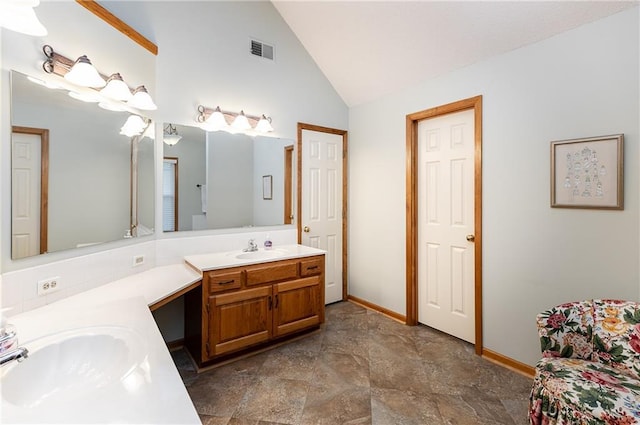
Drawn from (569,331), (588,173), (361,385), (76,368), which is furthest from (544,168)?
(76,368)

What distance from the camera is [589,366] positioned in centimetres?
144

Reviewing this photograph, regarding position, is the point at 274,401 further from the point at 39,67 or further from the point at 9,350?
the point at 39,67

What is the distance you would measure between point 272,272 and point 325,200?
Result: 1371 millimetres

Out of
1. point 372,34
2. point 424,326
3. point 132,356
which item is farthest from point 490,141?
point 132,356

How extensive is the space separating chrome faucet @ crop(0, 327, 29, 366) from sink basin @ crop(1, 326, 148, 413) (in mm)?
52

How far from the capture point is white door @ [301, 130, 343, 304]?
3445mm

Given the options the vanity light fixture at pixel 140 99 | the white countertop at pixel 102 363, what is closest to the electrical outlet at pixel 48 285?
the white countertop at pixel 102 363

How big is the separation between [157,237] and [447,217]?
8.51 ft

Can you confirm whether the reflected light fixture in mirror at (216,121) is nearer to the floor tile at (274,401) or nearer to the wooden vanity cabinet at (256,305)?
the wooden vanity cabinet at (256,305)

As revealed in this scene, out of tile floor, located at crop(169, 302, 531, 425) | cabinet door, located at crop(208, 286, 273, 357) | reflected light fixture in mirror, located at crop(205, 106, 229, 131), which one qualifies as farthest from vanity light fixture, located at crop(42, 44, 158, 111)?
tile floor, located at crop(169, 302, 531, 425)

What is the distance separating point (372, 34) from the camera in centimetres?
275

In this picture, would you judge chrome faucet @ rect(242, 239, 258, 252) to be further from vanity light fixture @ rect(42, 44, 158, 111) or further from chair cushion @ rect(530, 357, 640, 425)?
chair cushion @ rect(530, 357, 640, 425)

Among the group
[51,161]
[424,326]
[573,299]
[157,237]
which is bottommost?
[424,326]

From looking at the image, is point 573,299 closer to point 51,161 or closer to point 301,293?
point 301,293
